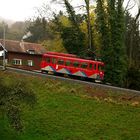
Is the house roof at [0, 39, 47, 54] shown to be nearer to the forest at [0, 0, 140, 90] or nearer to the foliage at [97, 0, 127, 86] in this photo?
the forest at [0, 0, 140, 90]

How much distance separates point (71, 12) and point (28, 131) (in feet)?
118

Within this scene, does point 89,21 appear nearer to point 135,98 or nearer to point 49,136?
point 135,98

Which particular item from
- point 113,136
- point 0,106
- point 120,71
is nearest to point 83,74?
point 120,71

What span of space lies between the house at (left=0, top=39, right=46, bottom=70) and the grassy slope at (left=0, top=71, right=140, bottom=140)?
2489 centimetres

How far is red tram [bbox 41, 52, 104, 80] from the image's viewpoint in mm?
52000

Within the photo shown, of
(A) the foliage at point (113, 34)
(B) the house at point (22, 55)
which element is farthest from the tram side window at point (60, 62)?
(B) the house at point (22, 55)

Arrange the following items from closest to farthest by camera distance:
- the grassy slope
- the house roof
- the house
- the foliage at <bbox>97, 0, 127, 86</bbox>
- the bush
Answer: the grassy slope, the bush, the foliage at <bbox>97, 0, 127, 86</bbox>, the house, the house roof

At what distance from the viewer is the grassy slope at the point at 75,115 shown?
3372cm

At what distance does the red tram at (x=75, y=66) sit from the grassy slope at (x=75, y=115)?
288 inches

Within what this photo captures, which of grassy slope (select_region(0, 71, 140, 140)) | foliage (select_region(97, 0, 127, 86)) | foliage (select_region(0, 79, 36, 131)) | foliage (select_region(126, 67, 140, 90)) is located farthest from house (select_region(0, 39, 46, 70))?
foliage (select_region(0, 79, 36, 131))

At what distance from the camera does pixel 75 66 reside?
52.2 m

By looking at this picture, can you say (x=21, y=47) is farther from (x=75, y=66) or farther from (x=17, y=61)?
(x=75, y=66)

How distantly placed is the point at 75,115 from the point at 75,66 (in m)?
15.0

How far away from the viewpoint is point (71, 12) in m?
67.1
